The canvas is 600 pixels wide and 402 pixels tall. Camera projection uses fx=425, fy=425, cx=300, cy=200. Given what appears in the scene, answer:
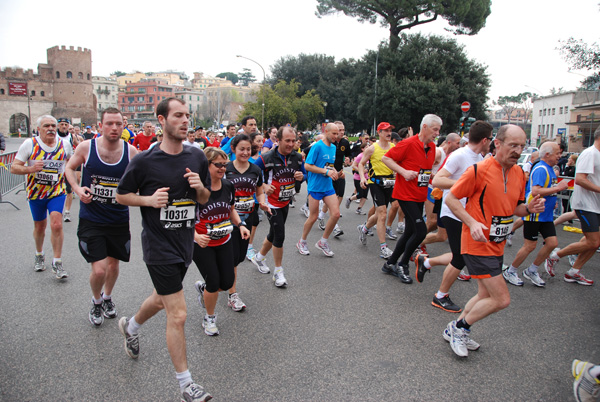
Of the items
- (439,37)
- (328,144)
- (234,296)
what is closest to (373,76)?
(439,37)

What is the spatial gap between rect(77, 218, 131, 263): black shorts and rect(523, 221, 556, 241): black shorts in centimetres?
497

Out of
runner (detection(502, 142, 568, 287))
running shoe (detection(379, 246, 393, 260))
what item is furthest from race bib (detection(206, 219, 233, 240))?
runner (detection(502, 142, 568, 287))

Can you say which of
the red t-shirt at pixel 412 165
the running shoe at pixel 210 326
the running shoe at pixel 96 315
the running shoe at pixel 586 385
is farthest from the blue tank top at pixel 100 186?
the running shoe at pixel 586 385

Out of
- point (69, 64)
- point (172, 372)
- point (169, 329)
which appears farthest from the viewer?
point (69, 64)

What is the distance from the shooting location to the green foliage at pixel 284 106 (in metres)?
45.0

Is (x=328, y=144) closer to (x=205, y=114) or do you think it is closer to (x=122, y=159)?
(x=122, y=159)

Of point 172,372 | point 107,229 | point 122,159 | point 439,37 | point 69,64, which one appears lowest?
point 172,372

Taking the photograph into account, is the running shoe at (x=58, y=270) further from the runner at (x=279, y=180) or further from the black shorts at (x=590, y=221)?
the black shorts at (x=590, y=221)

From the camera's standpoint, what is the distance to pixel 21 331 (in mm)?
3955

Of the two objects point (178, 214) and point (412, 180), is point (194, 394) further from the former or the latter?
point (412, 180)

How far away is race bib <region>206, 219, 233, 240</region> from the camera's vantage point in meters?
3.76

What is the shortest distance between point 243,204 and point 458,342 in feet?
8.88

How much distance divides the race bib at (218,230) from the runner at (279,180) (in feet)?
5.04

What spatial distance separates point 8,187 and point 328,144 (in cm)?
1194
